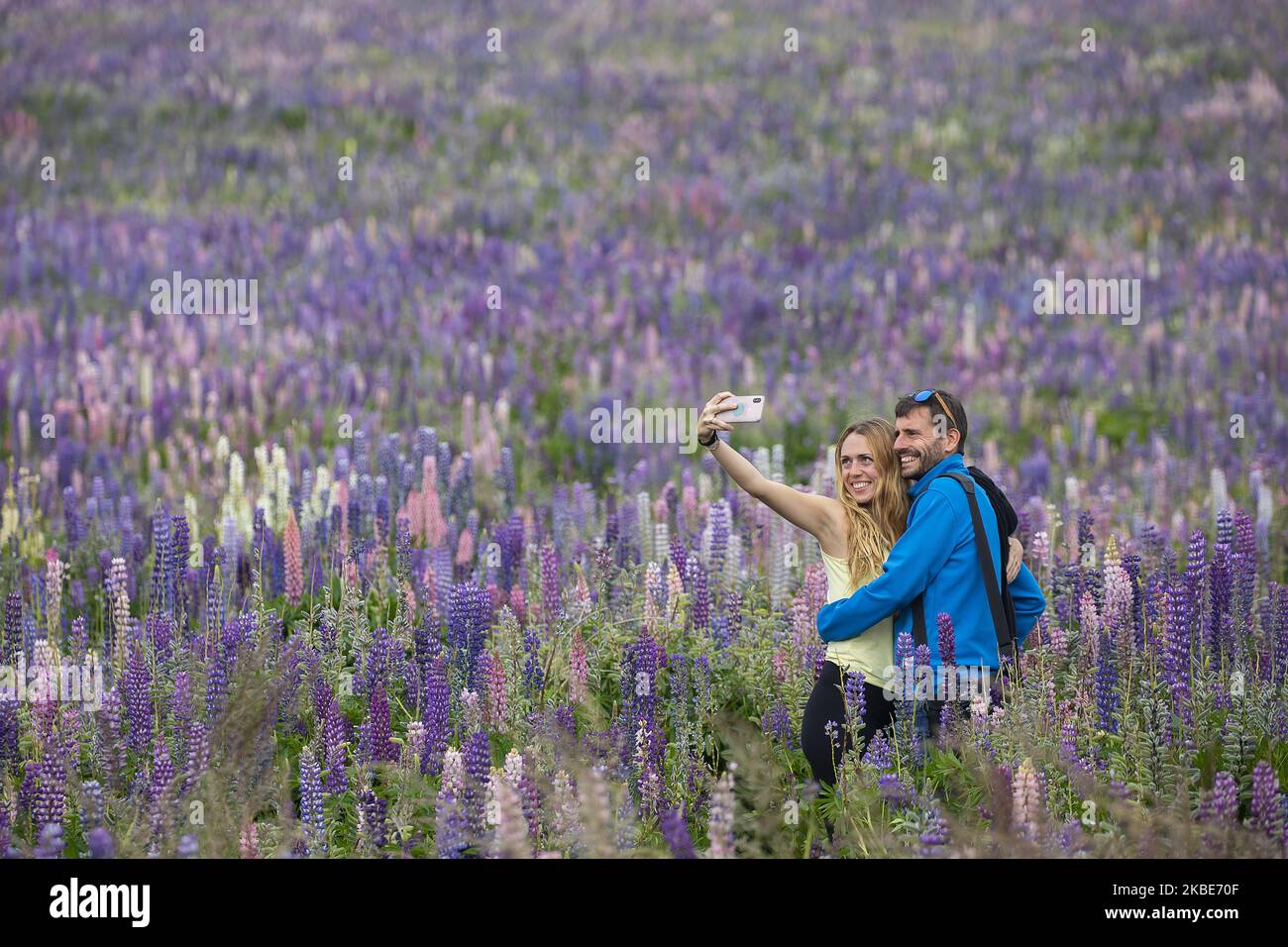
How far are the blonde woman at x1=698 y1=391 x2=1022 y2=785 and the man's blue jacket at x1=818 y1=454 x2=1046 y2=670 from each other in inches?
5.3

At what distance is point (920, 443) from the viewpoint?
4.75 meters

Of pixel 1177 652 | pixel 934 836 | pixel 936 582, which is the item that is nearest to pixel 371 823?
pixel 934 836

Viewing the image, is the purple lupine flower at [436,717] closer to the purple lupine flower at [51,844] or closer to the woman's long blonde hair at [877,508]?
the purple lupine flower at [51,844]

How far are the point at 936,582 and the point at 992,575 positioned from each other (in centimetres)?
17

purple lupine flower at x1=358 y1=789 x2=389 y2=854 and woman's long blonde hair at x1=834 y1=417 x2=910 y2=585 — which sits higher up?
woman's long blonde hair at x1=834 y1=417 x2=910 y2=585

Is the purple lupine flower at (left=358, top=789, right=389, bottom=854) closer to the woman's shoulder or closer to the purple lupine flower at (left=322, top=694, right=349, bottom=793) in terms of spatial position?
the purple lupine flower at (left=322, top=694, right=349, bottom=793)

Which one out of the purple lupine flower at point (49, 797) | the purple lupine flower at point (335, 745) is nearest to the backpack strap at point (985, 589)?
the purple lupine flower at point (335, 745)

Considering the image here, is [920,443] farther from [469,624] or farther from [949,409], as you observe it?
[469,624]

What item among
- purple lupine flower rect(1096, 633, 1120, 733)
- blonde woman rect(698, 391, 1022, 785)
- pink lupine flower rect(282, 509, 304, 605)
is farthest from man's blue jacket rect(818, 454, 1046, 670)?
pink lupine flower rect(282, 509, 304, 605)

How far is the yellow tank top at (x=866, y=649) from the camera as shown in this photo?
4.59 meters

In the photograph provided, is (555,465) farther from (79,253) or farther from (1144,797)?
(79,253)

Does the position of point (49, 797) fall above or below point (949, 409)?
below

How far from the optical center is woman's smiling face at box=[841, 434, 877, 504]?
473cm

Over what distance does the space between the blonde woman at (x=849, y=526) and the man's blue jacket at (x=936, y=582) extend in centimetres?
14
